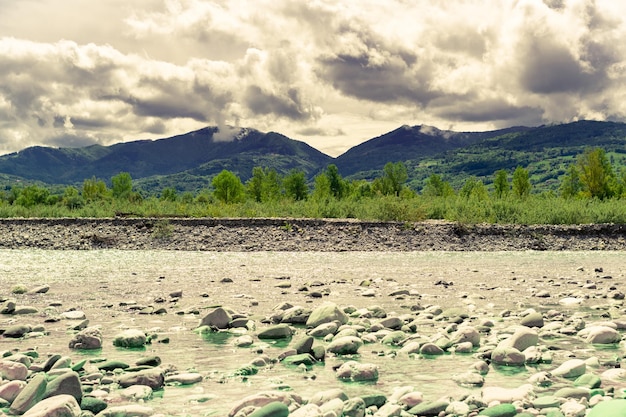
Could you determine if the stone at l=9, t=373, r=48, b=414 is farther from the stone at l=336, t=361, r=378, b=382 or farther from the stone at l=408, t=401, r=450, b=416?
the stone at l=408, t=401, r=450, b=416

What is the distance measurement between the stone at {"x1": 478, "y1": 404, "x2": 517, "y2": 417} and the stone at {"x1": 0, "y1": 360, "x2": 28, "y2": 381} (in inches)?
191

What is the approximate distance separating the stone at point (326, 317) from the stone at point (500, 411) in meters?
4.47

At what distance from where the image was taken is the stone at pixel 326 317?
9.49m

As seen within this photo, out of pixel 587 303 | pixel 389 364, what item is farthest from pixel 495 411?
pixel 587 303

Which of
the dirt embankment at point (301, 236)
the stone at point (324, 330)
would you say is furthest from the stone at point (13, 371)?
the dirt embankment at point (301, 236)

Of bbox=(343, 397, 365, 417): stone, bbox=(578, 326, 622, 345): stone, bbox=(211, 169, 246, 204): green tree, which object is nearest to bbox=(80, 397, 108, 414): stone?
bbox=(343, 397, 365, 417): stone

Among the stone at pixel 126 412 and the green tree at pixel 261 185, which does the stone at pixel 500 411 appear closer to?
the stone at pixel 126 412

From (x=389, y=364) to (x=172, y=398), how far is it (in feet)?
8.94

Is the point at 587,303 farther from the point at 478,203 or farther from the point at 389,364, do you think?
the point at 478,203

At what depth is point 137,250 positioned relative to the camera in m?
30.2

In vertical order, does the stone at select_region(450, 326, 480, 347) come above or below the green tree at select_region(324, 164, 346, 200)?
below

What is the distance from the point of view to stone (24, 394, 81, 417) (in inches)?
194

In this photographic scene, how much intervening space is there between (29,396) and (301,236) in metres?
26.4

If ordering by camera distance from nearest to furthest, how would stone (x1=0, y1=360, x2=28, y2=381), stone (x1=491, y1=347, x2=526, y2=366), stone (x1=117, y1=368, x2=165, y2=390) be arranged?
stone (x1=117, y1=368, x2=165, y2=390) < stone (x1=0, y1=360, x2=28, y2=381) < stone (x1=491, y1=347, x2=526, y2=366)
